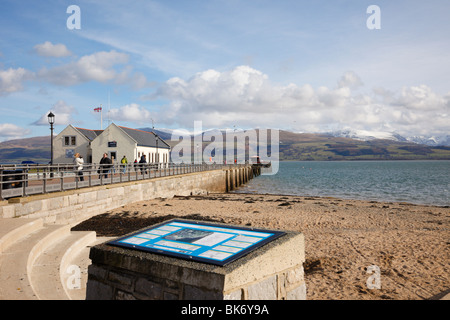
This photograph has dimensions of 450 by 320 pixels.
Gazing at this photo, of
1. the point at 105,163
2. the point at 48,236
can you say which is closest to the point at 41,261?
the point at 48,236

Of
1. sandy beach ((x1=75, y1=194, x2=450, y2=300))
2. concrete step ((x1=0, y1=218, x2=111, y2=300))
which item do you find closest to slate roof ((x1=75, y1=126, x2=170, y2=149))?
sandy beach ((x1=75, y1=194, x2=450, y2=300))

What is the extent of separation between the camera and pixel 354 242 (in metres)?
10.7

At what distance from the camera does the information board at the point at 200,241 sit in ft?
11.4

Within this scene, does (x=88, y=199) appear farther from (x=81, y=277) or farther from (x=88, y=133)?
(x=88, y=133)

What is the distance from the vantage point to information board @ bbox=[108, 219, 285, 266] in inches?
137

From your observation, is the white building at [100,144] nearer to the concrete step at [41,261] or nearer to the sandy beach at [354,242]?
the sandy beach at [354,242]

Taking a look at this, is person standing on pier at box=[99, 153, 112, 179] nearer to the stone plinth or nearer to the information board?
the information board

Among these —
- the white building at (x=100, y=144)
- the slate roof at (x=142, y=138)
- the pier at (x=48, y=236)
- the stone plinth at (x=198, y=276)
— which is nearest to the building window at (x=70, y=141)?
the white building at (x=100, y=144)

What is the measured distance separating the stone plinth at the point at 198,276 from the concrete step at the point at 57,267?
3.89ft

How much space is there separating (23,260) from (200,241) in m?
3.78

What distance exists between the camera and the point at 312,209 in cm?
1939
